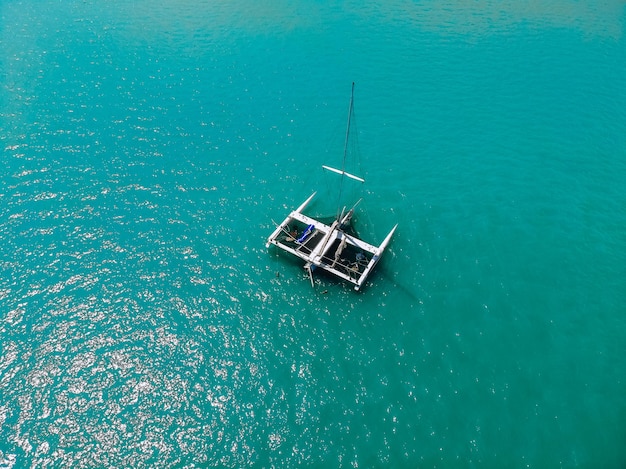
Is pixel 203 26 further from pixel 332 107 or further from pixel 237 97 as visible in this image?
pixel 332 107

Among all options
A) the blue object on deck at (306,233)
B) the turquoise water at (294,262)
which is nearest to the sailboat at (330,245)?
the blue object on deck at (306,233)

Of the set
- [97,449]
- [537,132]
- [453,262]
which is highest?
[537,132]

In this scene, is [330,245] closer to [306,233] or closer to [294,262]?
[306,233]

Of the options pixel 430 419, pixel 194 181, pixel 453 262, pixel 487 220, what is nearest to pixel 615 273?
pixel 487 220

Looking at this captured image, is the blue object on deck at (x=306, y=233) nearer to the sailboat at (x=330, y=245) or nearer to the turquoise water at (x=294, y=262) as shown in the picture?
the sailboat at (x=330, y=245)

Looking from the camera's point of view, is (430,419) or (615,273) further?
(615,273)

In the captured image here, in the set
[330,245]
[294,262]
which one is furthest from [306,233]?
[294,262]
